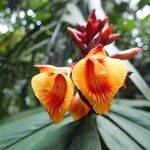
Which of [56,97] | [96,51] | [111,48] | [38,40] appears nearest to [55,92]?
[56,97]

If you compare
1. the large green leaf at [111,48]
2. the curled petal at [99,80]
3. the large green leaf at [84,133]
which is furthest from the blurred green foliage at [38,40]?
the curled petal at [99,80]

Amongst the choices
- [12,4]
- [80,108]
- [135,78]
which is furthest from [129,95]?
[80,108]

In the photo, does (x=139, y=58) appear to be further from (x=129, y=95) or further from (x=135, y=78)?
(x=135, y=78)

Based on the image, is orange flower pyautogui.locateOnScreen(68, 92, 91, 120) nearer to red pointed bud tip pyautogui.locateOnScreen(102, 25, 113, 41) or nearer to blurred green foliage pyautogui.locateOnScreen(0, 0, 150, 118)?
red pointed bud tip pyautogui.locateOnScreen(102, 25, 113, 41)

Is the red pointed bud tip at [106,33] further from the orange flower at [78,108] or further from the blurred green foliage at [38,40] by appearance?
the blurred green foliage at [38,40]

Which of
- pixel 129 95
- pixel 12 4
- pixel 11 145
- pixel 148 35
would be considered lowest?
pixel 129 95

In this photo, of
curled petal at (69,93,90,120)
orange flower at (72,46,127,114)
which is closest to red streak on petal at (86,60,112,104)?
orange flower at (72,46,127,114)
